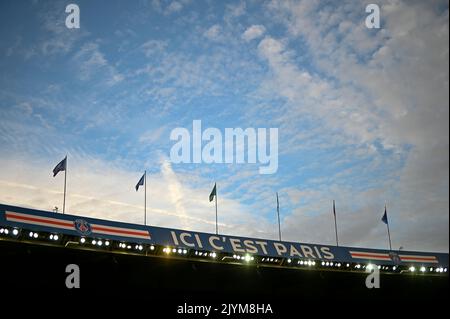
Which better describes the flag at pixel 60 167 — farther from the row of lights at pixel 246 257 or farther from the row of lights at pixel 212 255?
Answer: the row of lights at pixel 246 257

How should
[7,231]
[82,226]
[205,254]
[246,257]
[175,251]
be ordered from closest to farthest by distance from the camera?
[7,231], [82,226], [175,251], [205,254], [246,257]

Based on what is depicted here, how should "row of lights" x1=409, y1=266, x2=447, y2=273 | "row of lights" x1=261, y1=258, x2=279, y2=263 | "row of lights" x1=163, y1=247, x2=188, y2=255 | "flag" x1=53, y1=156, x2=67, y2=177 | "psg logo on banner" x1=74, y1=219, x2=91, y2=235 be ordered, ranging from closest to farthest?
"psg logo on banner" x1=74, y1=219, x2=91, y2=235 → "row of lights" x1=163, y1=247, x2=188, y2=255 → "flag" x1=53, y1=156, x2=67, y2=177 → "row of lights" x1=261, y1=258, x2=279, y2=263 → "row of lights" x1=409, y1=266, x2=447, y2=273

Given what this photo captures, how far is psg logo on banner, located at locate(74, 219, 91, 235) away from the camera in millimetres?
21375

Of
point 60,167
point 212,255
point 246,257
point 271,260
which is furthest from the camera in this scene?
point 271,260

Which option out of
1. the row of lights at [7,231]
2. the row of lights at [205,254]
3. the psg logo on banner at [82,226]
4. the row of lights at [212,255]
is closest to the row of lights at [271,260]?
the row of lights at [212,255]

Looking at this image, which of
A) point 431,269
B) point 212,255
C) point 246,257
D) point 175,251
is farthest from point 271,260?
point 431,269

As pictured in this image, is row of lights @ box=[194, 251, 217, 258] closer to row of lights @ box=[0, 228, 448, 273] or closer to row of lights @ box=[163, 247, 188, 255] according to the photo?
row of lights @ box=[0, 228, 448, 273]

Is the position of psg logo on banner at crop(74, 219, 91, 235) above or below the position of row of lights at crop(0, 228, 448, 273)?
above

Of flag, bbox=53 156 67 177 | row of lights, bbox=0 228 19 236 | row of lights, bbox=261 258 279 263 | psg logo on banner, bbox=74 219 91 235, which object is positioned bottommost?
row of lights, bbox=261 258 279 263

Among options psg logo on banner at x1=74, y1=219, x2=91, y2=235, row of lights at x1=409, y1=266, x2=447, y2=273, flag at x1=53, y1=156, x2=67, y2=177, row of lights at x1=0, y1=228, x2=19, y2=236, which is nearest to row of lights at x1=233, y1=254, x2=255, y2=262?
psg logo on banner at x1=74, y1=219, x2=91, y2=235

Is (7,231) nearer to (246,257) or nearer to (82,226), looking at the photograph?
(82,226)

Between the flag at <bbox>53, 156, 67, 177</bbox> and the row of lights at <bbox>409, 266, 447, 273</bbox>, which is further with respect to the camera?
the row of lights at <bbox>409, 266, 447, 273</bbox>

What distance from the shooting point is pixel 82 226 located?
2155 cm
